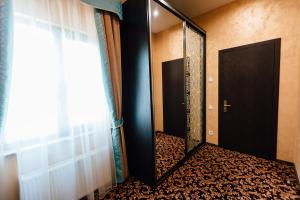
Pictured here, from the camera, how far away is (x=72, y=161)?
4.88 ft

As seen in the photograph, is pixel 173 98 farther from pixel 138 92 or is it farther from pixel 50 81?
pixel 50 81

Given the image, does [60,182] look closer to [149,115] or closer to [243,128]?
[149,115]

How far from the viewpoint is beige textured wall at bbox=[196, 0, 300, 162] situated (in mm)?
2082

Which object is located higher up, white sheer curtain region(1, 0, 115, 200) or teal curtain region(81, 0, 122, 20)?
teal curtain region(81, 0, 122, 20)

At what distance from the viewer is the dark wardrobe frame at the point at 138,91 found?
5.56 feet

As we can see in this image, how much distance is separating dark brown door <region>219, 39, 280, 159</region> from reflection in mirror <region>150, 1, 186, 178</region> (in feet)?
2.75

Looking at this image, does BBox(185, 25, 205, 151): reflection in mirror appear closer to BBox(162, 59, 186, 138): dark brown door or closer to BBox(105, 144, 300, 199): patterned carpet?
BBox(162, 59, 186, 138): dark brown door

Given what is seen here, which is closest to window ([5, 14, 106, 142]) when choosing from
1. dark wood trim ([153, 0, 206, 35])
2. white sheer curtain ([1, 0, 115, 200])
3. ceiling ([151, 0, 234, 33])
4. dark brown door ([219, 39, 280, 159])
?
white sheer curtain ([1, 0, 115, 200])

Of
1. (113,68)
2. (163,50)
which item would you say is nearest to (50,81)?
(113,68)

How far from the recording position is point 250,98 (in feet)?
8.19

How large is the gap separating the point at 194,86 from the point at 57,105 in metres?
2.27

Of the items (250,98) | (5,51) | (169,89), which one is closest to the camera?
(5,51)

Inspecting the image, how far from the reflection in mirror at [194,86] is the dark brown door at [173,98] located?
0.32 meters

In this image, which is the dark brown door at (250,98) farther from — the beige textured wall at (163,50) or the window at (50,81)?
the window at (50,81)
